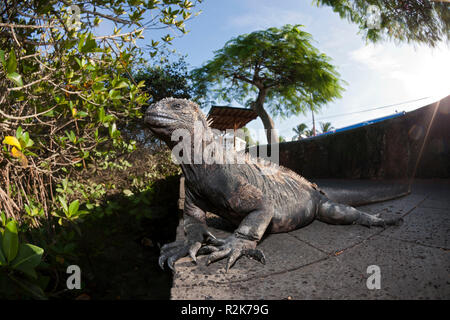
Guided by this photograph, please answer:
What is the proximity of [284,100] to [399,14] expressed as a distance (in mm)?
10960

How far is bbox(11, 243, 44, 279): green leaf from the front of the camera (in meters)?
1.36

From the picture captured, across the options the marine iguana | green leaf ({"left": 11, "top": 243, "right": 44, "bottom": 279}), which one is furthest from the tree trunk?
green leaf ({"left": 11, "top": 243, "right": 44, "bottom": 279})

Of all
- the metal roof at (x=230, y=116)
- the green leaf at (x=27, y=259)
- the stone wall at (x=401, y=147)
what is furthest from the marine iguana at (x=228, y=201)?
the metal roof at (x=230, y=116)

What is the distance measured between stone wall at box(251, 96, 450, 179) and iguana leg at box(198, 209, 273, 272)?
381cm

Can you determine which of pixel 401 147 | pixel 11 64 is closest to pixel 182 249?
pixel 11 64

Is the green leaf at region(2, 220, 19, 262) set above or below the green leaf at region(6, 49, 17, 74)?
below

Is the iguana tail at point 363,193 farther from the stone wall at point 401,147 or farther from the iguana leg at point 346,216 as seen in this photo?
the stone wall at point 401,147

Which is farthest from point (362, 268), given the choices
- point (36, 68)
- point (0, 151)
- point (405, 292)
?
point (36, 68)

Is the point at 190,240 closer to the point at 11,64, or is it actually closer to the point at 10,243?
the point at 10,243

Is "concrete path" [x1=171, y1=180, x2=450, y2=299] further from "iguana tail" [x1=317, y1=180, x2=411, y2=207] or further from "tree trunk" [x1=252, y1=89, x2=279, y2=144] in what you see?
"tree trunk" [x1=252, y1=89, x2=279, y2=144]

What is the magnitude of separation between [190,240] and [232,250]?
0.40 meters

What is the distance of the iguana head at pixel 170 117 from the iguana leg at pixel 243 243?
892 millimetres

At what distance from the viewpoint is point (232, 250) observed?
192cm
